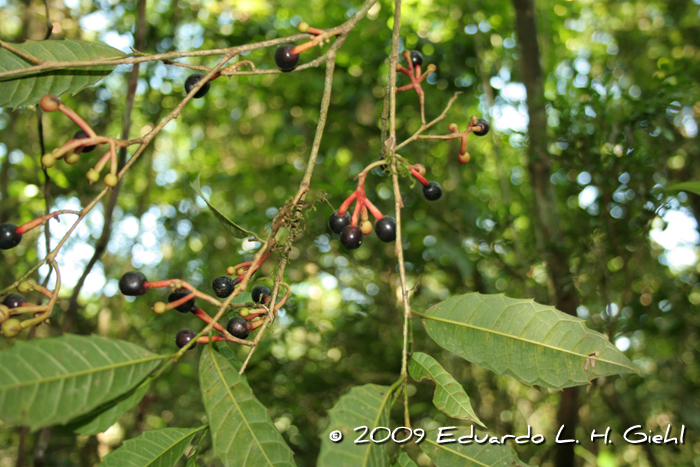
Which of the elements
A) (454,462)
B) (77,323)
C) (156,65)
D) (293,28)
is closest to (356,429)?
(454,462)

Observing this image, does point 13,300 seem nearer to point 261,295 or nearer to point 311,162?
point 261,295

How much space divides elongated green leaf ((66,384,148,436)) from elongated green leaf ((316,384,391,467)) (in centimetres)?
45

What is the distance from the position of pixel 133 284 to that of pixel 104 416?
293 millimetres

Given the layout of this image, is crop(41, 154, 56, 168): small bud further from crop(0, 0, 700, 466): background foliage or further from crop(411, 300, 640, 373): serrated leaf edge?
crop(0, 0, 700, 466): background foliage

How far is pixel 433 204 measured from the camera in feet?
11.6

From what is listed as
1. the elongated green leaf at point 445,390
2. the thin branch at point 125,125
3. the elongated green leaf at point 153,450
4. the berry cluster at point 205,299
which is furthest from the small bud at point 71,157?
the thin branch at point 125,125

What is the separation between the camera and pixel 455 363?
12.7ft

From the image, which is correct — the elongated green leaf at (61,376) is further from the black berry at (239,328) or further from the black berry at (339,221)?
the black berry at (339,221)

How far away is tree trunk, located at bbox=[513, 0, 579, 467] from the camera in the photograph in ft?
8.25

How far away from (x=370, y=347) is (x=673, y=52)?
527 centimetres

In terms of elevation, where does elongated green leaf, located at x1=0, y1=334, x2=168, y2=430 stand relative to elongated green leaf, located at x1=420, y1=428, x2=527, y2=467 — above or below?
above

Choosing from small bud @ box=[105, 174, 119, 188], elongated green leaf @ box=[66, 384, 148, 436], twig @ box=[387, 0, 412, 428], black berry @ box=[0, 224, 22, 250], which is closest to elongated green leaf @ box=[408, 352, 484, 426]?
twig @ box=[387, 0, 412, 428]

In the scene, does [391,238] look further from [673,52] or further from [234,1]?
[673,52]

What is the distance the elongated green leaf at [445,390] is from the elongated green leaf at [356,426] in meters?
0.14
